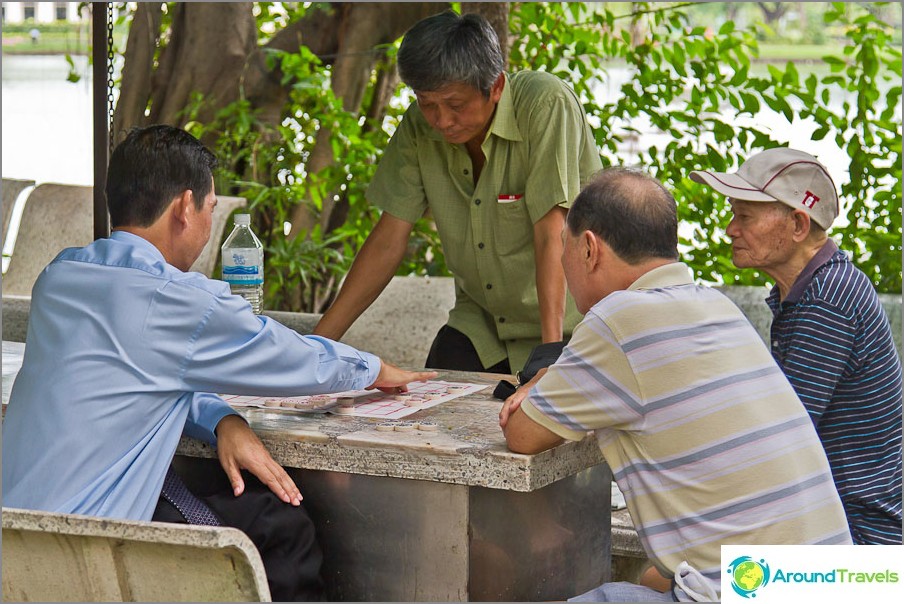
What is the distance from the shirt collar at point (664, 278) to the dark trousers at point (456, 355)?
140cm

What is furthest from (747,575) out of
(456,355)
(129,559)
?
(456,355)

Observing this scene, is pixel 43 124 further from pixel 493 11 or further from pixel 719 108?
pixel 719 108

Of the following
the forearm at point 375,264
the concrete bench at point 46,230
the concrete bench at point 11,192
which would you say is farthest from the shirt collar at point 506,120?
the concrete bench at point 11,192

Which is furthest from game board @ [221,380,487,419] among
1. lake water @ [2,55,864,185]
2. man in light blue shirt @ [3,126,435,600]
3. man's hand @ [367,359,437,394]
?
lake water @ [2,55,864,185]

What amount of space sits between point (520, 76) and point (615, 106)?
7.83 ft

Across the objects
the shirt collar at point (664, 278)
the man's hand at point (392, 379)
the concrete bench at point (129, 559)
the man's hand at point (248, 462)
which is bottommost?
the man's hand at point (248, 462)

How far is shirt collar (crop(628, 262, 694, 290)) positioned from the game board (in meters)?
0.64

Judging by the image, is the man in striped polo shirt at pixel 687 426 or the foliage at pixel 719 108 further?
the foliage at pixel 719 108

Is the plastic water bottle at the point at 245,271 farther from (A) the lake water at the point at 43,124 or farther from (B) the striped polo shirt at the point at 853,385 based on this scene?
(A) the lake water at the point at 43,124

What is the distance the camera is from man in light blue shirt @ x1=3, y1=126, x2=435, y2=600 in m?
2.18

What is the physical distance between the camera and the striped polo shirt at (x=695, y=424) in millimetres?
2004

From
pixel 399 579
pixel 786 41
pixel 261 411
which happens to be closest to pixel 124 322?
pixel 261 411

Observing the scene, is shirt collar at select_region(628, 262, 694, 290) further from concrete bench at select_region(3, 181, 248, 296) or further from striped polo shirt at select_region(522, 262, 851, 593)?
concrete bench at select_region(3, 181, 248, 296)

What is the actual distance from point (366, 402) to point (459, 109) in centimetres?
92
